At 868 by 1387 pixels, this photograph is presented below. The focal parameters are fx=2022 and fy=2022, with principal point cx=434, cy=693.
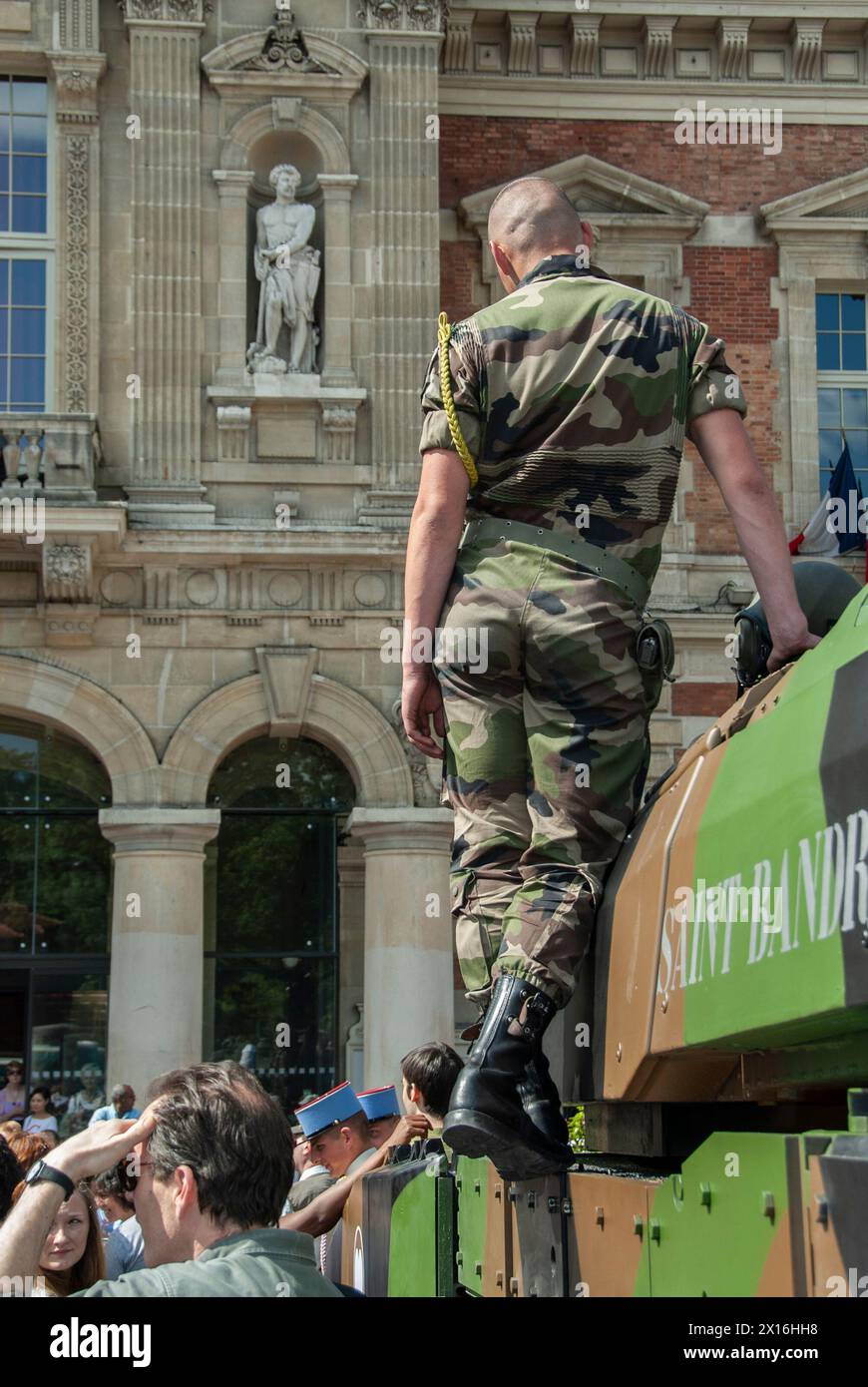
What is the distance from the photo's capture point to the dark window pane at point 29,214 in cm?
2020

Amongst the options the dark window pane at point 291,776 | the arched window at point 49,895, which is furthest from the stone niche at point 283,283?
the arched window at point 49,895

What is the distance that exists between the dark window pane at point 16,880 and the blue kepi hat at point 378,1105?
12.5m

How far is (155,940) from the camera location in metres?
18.5

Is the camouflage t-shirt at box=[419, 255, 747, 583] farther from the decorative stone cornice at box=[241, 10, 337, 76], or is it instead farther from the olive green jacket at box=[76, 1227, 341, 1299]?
the decorative stone cornice at box=[241, 10, 337, 76]

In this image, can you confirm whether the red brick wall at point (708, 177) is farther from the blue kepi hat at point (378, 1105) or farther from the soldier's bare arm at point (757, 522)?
the soldier's bare arm at point (757, 522)

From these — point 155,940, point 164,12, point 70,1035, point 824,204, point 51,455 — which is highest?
point 164,12

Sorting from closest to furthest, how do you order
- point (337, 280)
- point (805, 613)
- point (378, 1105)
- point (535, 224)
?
point (805, 613) < point (535, 224) < point (378, 1105) < point (337, 280)

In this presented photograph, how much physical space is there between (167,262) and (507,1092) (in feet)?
56.2

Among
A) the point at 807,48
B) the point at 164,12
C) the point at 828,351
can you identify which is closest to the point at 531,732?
the point at 164,12

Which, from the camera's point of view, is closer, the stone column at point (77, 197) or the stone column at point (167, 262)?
the stone column at point (167, 262)

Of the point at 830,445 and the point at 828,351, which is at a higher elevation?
the point at 828,351

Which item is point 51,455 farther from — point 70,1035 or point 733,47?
point 733,47

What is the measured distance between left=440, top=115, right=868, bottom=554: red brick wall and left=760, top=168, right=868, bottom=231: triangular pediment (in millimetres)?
220
